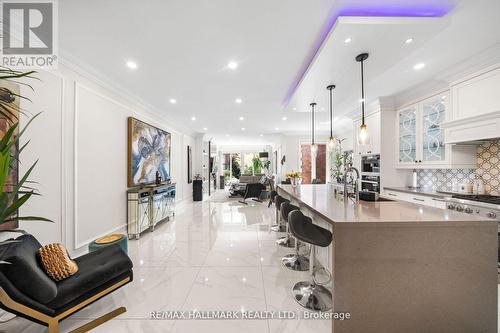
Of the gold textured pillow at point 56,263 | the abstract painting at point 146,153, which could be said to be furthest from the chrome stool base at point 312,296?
the abstract painting at point 146,153

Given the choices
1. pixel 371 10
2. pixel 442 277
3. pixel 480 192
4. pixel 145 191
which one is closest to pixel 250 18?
pixel 371 10

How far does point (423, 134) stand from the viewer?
358cm

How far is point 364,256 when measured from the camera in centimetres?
158

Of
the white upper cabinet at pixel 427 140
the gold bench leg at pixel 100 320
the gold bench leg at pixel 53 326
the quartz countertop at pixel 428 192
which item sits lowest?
the gold bench leg at pixel 100 320

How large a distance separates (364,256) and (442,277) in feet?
2.10

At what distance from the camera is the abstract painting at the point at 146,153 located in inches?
153

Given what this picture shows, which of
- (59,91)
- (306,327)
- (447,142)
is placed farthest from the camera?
(447,142)

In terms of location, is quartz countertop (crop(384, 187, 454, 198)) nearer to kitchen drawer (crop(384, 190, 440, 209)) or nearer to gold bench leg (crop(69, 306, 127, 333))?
kitchen drawer (crop(384, 190, 440, 209))

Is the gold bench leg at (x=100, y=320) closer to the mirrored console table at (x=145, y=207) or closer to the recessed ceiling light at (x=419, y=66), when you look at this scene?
the mirrored console table at (x=145, y=207)

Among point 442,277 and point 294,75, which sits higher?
point 294,75

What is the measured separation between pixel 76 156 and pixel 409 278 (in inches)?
159

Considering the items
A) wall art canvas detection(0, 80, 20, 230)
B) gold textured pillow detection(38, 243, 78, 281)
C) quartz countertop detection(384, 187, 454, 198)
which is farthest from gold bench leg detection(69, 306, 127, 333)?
quartz countertop detection(384, 187, 454, 198)

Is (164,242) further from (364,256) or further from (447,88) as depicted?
(447,88)
